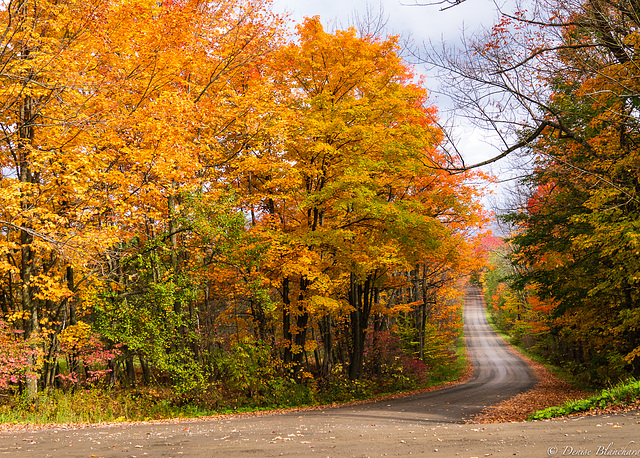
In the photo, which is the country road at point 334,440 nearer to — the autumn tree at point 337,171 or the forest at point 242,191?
the forest at point 242,191

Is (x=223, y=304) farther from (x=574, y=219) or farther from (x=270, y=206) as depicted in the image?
(x=574, y=219)

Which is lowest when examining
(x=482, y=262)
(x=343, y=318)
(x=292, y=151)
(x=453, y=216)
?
(x=343, y=318)

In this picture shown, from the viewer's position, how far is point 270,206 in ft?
52.5

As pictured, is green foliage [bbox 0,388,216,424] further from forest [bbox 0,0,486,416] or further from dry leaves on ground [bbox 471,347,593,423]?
dry leaves on ground [bbox 471,347,593,423]

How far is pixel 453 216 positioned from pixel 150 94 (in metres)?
→ 13.2

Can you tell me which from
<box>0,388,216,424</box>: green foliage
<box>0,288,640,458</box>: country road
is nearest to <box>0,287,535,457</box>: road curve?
<box>0,288,640,458</box>: country road

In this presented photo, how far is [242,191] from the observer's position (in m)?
15.3

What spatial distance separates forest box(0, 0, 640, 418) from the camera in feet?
29.6

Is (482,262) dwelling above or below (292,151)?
below

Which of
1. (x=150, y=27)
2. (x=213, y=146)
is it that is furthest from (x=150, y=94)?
(x=213, y=146)

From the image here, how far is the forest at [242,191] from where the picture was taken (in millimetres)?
9023

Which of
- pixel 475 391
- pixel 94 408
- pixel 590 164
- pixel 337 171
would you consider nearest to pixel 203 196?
pixel 337 171

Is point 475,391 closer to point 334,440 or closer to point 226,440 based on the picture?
point 334,440

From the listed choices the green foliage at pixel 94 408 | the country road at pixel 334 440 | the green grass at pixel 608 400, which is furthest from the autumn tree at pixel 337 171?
the green grass at pixel 608 400
